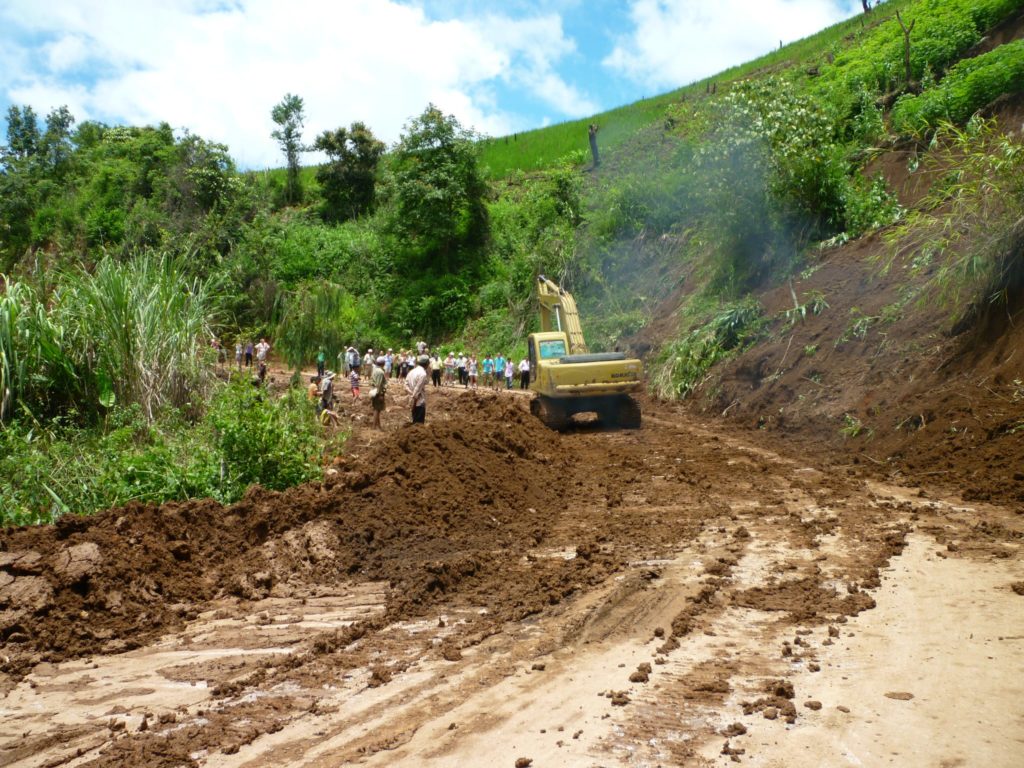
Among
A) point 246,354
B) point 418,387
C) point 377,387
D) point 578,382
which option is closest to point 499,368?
point 246,354

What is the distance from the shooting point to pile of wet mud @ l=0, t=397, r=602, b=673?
20.9 feet

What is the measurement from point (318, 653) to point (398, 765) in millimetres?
1793

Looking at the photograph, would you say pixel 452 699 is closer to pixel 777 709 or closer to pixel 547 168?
pixel 777 709

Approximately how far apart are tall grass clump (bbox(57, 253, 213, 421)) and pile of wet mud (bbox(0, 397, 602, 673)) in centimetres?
285

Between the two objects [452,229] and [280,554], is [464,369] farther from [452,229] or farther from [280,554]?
[280,554]

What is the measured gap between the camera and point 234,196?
45.2m

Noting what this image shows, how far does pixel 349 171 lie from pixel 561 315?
3730 cm

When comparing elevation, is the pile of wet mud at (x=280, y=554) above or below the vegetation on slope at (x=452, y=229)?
below

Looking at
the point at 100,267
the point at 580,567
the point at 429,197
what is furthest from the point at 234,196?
the point at 580,567

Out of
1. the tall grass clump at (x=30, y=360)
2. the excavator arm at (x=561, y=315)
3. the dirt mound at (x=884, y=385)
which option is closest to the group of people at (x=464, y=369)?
the excavator arm at (x=561, y=315)

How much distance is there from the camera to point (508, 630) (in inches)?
236

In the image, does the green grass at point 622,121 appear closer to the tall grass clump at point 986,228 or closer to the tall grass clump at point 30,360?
the tall grass clump at point 986,228

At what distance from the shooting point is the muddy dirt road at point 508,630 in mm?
4273

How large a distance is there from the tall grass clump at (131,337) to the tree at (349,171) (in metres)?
43.1
